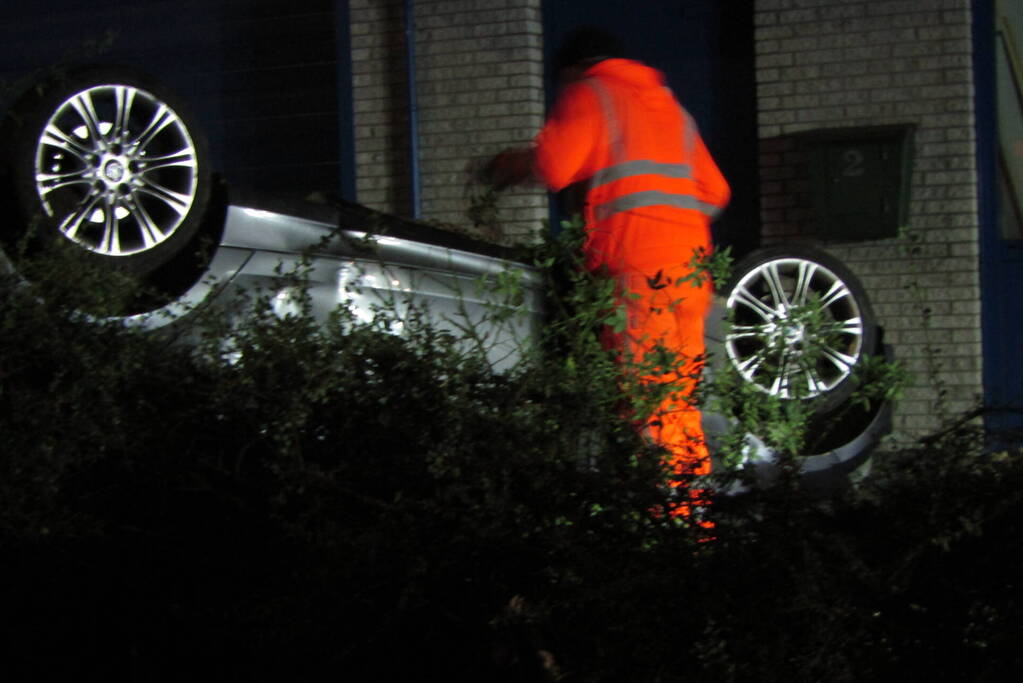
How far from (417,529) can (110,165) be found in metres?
2.14

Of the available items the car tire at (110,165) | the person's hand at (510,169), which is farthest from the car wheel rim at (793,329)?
→ the car tire at (110,165)

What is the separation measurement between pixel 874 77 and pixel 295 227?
431 centimetres

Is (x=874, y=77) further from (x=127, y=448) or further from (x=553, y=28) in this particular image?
(x=127, y=448)

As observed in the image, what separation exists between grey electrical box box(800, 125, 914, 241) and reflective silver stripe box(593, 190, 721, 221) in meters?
2.79

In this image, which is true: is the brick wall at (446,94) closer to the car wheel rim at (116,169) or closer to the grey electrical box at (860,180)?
the grey electrical box at (860,180)

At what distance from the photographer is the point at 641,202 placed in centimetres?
488

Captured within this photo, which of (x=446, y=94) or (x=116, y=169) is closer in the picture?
(x=116, y=169)

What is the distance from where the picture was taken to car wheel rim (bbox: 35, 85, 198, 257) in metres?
4.63

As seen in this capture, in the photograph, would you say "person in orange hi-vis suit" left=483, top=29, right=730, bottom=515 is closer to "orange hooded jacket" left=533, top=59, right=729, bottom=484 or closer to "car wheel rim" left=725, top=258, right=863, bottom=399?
"orange hooded jacket" left=533, top=59, right=729, bottom=484

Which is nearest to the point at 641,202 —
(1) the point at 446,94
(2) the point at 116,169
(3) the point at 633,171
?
(3) the point at 633,171

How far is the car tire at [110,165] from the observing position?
4578 mm

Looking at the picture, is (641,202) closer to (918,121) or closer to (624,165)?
(624,165)

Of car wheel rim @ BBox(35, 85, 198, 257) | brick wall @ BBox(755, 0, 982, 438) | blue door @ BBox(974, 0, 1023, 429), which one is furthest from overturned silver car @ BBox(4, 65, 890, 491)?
blue door @ BBox(974, 0, 1023, 429)

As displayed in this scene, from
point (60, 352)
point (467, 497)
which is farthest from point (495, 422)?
point (60, 352)
